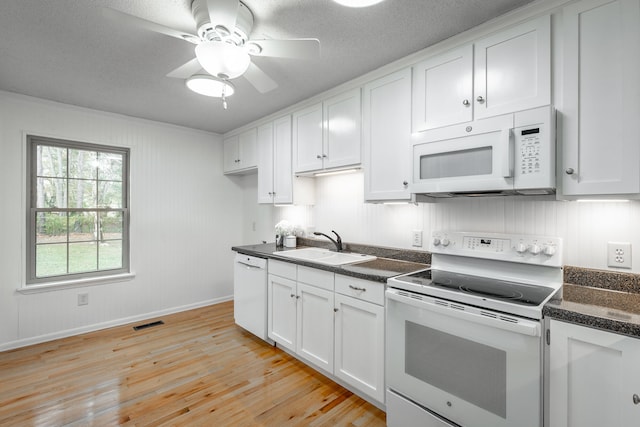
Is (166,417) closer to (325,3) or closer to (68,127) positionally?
(325,3)

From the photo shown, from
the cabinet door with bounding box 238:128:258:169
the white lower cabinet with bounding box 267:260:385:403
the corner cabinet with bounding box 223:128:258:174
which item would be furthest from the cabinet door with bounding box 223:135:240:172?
the white lower cabinet with bounding box 267:260:385:403

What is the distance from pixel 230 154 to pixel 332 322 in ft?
9.16

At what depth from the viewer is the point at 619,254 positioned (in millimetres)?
1552

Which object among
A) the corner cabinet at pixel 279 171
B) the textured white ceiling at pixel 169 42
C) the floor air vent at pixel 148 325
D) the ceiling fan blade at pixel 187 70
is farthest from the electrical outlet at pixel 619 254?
the floor air vent at pixel 148 325

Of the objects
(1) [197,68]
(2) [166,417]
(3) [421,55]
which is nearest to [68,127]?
(1) [197,68]

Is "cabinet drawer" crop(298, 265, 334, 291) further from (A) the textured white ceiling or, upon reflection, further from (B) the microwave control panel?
(A) the textured white ceiling

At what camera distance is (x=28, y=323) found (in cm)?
290

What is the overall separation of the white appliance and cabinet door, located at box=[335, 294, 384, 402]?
0.33 feet

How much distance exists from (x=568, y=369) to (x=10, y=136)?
4.37 meters

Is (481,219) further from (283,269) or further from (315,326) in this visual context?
(283,269)

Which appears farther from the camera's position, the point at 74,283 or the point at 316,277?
the point at 74,283

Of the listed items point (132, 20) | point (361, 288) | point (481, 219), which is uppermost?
point (132, 20)

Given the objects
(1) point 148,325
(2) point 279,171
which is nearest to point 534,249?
(2) point 279,171

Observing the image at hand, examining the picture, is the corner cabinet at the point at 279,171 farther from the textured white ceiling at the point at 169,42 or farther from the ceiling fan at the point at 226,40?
the ceiling fan at the point at 226,40
